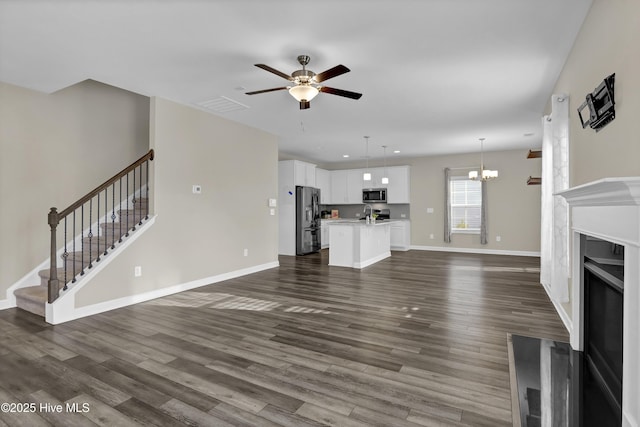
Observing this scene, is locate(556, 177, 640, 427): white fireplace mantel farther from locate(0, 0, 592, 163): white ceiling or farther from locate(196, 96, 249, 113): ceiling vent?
locate(196, 96, 249, 113): ceiling vent

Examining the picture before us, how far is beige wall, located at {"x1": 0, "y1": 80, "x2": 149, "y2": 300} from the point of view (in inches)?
161

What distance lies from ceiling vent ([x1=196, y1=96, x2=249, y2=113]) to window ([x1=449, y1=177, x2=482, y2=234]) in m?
6.37

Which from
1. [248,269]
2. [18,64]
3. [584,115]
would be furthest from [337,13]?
[248,269]

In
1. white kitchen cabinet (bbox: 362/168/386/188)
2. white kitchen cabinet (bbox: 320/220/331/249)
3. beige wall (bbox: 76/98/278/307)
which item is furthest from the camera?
white kitchen cabinet (bbox: 362/168/386/188)

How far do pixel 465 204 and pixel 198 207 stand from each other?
274 inches

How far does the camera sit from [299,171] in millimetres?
8820

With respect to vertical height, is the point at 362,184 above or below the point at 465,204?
above

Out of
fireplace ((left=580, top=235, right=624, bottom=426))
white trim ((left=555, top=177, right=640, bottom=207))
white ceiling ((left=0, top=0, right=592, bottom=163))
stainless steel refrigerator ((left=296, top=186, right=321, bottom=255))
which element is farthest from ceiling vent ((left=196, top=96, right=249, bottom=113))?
fireplace ((left=580, top=235, right=624, bottom=426))

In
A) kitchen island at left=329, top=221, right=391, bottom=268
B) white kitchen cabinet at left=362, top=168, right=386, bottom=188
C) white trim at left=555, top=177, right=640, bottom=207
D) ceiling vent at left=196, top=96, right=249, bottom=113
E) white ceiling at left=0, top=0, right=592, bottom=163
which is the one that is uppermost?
ceiling vent at left=196, top=96, right=249, bottom=113

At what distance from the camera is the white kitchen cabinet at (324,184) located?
10.0m

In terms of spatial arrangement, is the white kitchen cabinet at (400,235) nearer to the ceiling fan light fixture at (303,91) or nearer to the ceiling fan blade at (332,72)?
the ceiling fan light fixture at (303,91)

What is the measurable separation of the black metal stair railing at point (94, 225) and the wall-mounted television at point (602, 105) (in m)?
4.66

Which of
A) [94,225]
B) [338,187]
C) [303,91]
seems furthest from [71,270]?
[338,187]

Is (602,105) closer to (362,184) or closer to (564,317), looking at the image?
(564,317)
